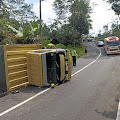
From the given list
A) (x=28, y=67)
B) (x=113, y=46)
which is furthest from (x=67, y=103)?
(x=113, y=46)

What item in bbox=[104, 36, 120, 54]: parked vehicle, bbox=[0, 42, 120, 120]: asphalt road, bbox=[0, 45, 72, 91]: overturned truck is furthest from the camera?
bbox=[104, 36, 120, 54]: parked vehicle

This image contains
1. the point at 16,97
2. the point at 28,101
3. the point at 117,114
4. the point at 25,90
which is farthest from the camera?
the point at 25,90

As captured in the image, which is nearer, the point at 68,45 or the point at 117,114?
the point at 117,114

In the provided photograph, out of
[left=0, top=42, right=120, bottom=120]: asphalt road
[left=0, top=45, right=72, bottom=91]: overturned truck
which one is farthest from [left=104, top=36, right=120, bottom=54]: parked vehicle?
[left=0, top=45, right=72, bottom=91]: overturned truck

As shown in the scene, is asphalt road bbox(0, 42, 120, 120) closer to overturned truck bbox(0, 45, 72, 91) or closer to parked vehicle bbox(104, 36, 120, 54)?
overturned truck bbox(0, 45, 72, 91)

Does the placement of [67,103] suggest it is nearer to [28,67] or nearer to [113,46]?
[28,67]

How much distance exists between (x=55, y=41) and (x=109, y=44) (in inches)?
591

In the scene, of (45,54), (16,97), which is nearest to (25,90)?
(16,97)

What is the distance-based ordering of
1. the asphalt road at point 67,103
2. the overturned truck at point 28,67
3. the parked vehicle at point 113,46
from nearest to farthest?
the asphalt road at point 67,103 < the overturned truck at point 28,67 < the parked vehicle at point 113,46

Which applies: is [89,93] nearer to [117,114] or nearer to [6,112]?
[117,114]

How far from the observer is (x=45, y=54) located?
696cm

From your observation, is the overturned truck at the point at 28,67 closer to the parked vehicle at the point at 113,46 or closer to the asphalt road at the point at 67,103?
the asphalt road at the point at 67,103

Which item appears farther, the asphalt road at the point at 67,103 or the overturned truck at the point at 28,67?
the overturned truck at the point at 28,67

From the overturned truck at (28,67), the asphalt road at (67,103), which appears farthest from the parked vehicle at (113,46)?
the overturned truck at (28,67)
